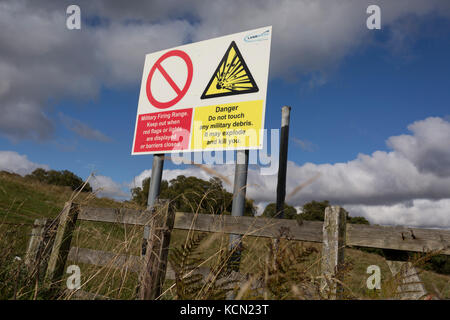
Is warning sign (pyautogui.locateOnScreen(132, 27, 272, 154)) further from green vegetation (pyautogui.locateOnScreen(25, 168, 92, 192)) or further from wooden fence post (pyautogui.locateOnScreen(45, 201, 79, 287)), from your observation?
green vegetation (pyautogui.locateOnScreen(25, 168, 92, 192))

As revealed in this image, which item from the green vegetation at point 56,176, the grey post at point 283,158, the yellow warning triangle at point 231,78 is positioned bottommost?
the grey post at point 283,158

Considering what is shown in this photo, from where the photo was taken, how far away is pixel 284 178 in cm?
656

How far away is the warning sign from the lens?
585 centimetres

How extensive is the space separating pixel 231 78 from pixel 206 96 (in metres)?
0.63

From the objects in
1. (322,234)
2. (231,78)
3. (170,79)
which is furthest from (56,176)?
(322,234)

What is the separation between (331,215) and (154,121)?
16.7 ft

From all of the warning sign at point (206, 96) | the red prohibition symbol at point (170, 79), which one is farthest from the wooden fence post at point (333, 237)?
the red prohibition symbol at point (170, 79)

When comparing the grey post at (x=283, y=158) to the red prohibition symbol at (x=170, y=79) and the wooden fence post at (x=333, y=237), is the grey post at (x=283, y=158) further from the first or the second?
the wooden fence post at (x=333, y=237)

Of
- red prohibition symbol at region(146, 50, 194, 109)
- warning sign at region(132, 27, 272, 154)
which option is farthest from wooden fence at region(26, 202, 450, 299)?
red prohibition symbol at region(146, 50, 194, 109)

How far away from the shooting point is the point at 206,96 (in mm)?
6516

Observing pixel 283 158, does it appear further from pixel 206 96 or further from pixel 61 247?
pixel 61 247

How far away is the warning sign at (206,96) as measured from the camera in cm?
585

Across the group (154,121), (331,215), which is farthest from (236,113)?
(331,215)
